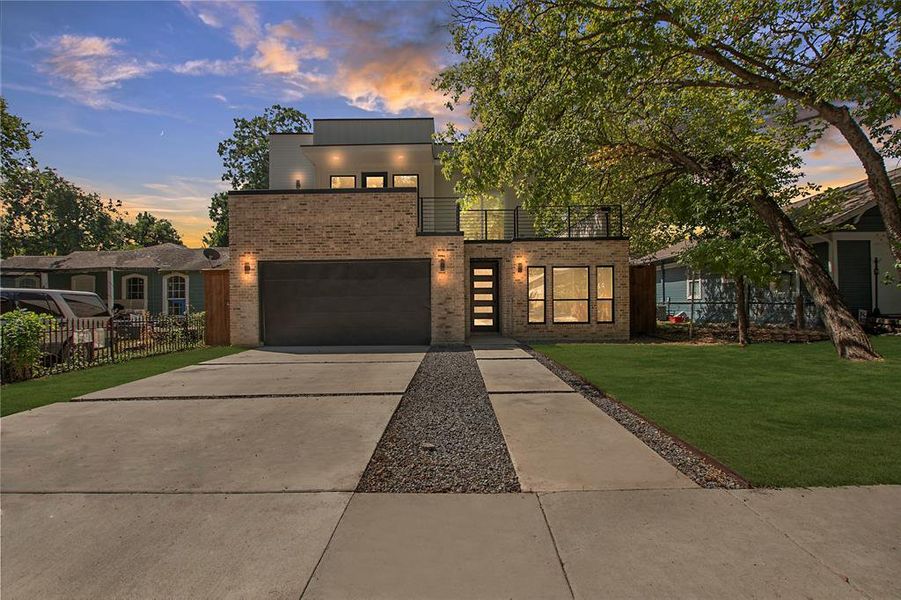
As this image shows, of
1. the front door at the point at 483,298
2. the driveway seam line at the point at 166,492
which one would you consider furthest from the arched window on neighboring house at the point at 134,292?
the driveway seam line at the point at 166,492

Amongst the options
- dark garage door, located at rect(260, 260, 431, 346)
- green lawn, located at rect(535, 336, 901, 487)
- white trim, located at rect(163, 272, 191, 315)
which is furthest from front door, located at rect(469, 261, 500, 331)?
white trim, located at rect(163, 272, 191, 315)

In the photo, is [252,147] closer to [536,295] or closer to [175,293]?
[175,293]

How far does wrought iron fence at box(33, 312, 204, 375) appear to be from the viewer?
9535mm

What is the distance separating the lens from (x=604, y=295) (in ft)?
50.9

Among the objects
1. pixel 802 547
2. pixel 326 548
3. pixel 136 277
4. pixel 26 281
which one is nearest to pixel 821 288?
pixel 802 547

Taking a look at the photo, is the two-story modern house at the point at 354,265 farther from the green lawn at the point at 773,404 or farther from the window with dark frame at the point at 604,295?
the green lawn at the point at 773,404

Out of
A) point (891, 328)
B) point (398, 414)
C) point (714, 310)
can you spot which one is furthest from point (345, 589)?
point (714, 310)

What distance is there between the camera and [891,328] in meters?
15.1

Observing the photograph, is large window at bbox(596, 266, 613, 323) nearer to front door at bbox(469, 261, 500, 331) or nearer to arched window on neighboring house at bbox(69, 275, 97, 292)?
front door at bbox(469, 261, 500, 331)

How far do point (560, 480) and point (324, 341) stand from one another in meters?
11.7

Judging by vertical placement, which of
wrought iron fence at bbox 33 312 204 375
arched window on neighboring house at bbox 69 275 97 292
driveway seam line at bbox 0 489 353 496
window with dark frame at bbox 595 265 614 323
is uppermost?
arched window on neighboring house at bbox 69 275 97 292

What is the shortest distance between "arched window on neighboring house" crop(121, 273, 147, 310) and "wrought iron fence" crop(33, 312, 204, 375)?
13.2m

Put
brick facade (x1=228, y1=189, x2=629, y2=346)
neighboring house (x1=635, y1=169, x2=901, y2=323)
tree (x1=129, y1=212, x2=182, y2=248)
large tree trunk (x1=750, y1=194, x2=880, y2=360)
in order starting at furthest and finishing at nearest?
1. tree (x1=129, y1=212, x2=182, y2=248)
2. neighboring house (x1=635, y1=169, x2=901, y2=323)
3. brick facade (x1=228, y1=189, x2=629, y2=346)
4. large tree trunk (x1=750, y1=194, x2=880, y2=360)

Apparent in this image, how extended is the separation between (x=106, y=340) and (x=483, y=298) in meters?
11.3
